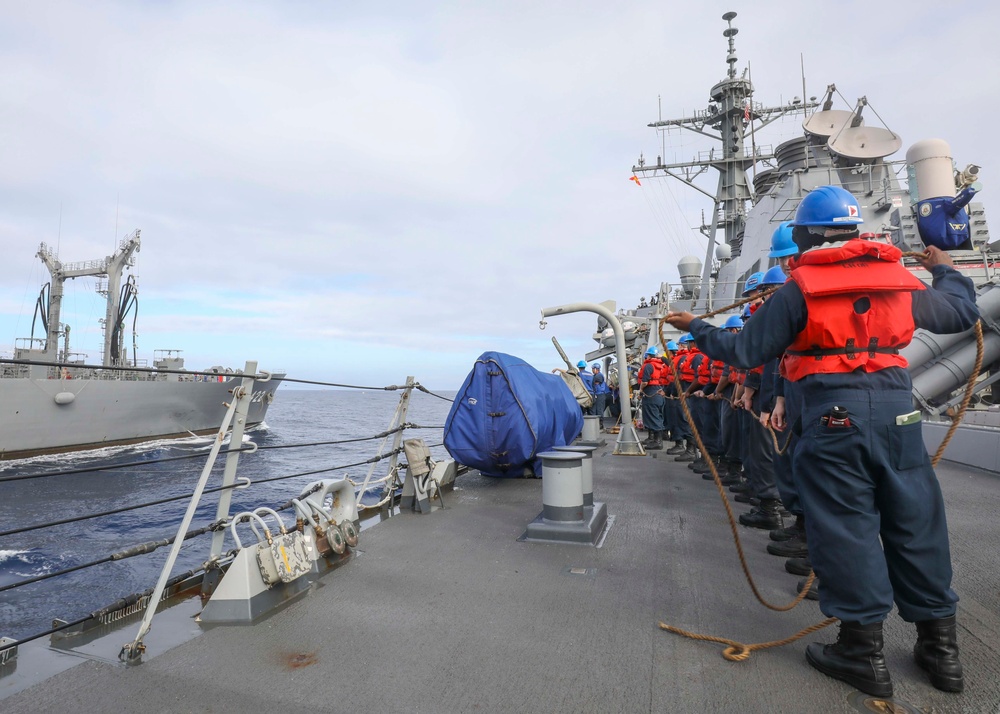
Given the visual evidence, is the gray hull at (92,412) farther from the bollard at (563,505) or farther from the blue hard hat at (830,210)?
the blue hard hat at (830,210)

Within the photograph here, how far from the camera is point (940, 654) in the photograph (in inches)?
76.1

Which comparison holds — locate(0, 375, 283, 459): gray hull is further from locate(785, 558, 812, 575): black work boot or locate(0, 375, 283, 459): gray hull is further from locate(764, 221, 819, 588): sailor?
locate(785, 558, 812, 575): black work boot

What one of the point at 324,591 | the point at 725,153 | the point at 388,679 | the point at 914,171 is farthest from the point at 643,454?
the point at 725,153

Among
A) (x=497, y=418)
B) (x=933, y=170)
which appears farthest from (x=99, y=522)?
(x=933, y=170)

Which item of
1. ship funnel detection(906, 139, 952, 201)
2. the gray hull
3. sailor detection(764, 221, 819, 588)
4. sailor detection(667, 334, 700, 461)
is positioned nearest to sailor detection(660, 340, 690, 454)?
sailor detection(667, 334, 700, 461)

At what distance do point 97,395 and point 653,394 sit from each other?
25.3 metres

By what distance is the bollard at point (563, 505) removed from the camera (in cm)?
373

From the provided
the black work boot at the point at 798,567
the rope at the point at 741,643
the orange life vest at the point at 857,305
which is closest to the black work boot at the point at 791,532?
the black work boot at the point at 798,567

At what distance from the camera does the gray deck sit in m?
1.86

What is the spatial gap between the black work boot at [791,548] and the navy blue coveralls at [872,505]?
157cm

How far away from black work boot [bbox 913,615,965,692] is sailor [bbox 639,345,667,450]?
766 centimetres

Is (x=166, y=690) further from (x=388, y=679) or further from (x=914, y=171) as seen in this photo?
(x=914, y=171)

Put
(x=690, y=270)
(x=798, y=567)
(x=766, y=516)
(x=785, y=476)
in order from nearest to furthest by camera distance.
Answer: (x=798, y=567), (x=785, y=476), (x=766, y=516), (x=690, y=270)

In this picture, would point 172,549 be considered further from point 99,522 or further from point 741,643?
point 99,522
